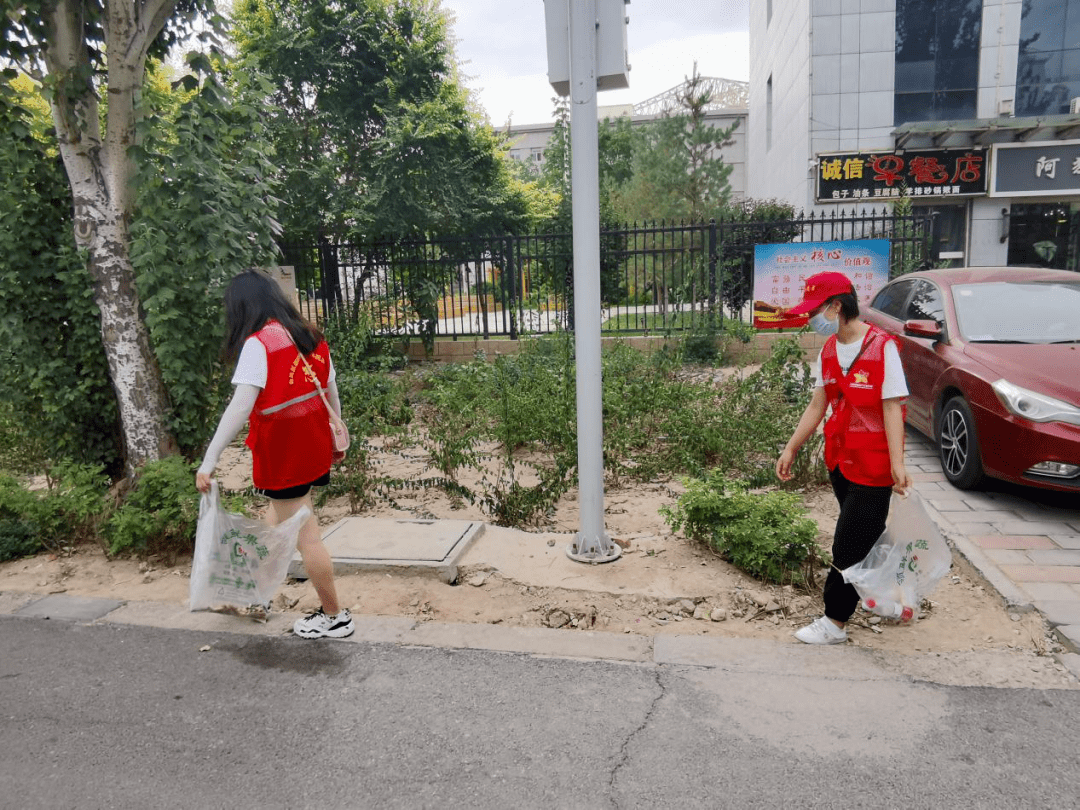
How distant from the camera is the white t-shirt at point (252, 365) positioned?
335 centimetres

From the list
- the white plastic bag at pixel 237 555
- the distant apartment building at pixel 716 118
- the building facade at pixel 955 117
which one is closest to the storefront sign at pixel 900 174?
the building facade at pixel 955 117

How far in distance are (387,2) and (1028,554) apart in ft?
52.2

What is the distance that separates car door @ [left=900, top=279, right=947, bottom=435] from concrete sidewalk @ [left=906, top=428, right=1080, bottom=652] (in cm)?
52

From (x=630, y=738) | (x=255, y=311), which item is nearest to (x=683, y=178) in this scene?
(x=255, y=311)

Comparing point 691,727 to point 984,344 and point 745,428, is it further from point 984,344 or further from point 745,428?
point 984,344

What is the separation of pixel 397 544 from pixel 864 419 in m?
2.76

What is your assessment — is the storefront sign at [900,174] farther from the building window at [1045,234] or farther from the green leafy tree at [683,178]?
the green leafy tree at [683,178]

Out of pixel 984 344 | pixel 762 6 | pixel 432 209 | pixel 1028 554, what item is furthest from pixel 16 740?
pixel 762 6

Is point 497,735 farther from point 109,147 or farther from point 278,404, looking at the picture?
point 109,147

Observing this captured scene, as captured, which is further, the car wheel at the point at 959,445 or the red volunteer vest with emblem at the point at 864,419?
the car wheel at the point at 959,445

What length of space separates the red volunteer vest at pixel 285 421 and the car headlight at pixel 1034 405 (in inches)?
171

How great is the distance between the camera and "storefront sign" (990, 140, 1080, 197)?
18.6m

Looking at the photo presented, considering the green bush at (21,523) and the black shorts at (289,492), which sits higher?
the black shorts at (289,492)

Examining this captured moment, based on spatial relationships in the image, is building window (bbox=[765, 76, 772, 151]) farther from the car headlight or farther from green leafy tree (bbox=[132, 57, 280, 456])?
green leafy tree (bbox=[132, 57, 280, 456])
